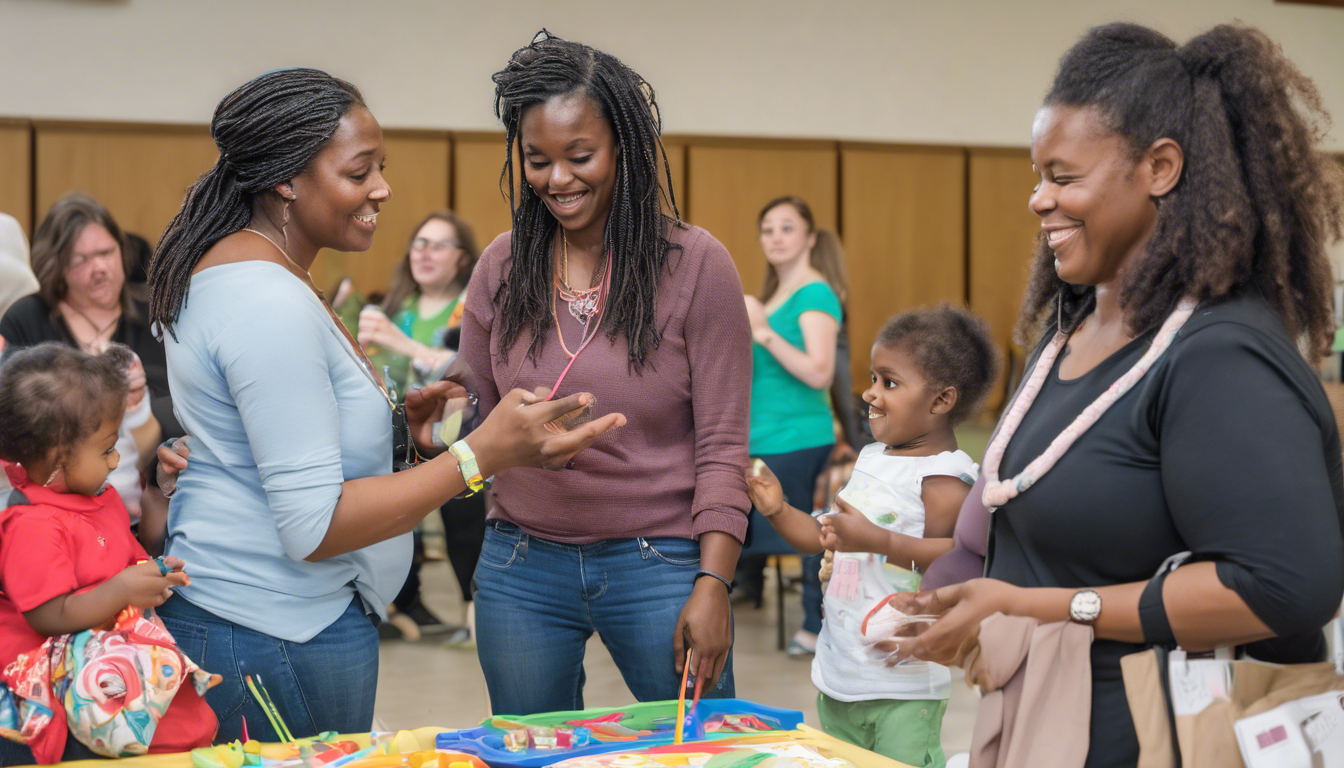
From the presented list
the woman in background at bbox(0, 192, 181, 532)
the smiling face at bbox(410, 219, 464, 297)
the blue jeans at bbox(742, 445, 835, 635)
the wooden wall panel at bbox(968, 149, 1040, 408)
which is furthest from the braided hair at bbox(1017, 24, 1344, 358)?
the wooden wall panel at bbox(968, 149, 1040, 408)

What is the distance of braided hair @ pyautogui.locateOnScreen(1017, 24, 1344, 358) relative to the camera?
111cm

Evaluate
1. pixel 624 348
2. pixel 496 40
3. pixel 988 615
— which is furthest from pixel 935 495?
pixel 496 40

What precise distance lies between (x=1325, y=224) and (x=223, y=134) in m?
1.34

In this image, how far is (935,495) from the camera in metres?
1.94

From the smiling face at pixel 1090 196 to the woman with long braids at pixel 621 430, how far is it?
583mm

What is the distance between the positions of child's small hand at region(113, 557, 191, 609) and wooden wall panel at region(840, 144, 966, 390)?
5.72m

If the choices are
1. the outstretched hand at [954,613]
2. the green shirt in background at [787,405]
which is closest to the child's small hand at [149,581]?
the outstretched hand at [954,613]

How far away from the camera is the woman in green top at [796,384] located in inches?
165

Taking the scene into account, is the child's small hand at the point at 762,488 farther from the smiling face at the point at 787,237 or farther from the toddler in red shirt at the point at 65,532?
the smiling face at the point at 787,237

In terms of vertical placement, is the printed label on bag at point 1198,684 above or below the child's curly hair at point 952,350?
below

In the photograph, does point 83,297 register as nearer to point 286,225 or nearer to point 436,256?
point 436,256

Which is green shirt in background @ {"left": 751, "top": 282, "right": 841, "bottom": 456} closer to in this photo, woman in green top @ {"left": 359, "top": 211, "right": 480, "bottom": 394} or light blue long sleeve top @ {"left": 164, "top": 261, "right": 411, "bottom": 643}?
woman in green top @ {"left": 359, "top": 211, "right": 480, "bottom": 394}

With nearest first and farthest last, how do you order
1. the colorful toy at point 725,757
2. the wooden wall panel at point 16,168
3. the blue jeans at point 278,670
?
the colorful toy at point 725,757 < the blue jeans at point 278,670 < the wooden wall panel at point 16,168

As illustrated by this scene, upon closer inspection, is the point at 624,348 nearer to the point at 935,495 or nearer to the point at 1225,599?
the point at 935,495
